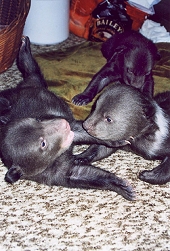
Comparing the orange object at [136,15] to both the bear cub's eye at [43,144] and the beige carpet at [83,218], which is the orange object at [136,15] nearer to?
the beige carpet at [83,218]

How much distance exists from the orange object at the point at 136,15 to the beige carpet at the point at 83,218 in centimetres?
218

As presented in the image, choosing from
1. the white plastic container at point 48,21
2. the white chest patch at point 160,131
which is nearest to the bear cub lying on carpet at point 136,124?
the white chest patch at point 160,131

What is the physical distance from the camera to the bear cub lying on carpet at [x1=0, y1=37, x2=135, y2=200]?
8.27 ft

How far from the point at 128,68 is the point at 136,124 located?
796 millimetres

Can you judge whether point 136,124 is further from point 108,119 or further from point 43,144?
point 43,144

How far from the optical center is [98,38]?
186 inches

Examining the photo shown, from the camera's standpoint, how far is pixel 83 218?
2.63 m

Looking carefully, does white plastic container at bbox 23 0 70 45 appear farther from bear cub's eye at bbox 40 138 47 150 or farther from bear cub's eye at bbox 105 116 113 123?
bear cub's eye at bbox 40 138 47 150

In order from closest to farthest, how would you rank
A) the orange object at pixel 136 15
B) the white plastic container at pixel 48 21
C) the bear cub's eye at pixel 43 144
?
1. the bear cub's eye at pixel 43 144
2. the white plastic container at pixel 48 21
3. the orange object at pixel 136 15

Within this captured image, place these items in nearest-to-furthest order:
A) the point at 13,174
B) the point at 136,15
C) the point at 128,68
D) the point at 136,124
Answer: the point at 13,174
the point at 136,124
the point at 128,68
the point at 136,15

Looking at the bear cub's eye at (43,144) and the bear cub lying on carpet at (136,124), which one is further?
the bear cub lying on carpet at (136,124)

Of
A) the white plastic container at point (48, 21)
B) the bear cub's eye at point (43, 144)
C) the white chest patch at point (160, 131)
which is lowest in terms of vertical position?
the white plastic container at point (48, 21)

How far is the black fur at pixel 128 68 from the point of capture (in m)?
3.39

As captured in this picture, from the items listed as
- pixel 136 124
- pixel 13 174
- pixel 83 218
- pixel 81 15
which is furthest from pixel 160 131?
pixel 81 15
